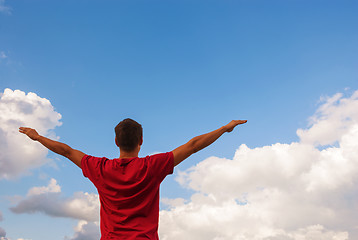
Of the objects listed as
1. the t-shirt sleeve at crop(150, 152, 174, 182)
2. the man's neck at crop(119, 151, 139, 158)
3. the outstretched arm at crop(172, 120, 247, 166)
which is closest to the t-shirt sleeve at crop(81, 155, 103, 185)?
the man's neck at crop(119, 151, 139, 158)

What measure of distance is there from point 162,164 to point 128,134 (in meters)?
0.86

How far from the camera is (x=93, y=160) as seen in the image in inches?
267

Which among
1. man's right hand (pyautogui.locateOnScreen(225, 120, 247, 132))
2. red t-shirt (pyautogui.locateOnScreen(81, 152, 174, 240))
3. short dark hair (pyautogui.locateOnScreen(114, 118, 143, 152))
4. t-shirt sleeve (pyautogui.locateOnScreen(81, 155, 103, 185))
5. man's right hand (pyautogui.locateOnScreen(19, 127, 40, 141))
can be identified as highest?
man's right hand (pyautogui.locateOnScreen(19, 127, 40, 141))

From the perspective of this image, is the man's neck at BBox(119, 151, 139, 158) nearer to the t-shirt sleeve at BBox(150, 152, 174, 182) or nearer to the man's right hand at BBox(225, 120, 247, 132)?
the t-shirt sleeve at BBox(150, 152, 174, 182)

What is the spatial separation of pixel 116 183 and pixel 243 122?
320 cm

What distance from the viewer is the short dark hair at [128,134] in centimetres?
643

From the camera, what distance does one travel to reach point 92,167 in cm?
669

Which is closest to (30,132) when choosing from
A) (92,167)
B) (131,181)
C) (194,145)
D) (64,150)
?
(64,150)

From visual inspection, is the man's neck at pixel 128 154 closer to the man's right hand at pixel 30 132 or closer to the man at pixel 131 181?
the man at pixel 131 181

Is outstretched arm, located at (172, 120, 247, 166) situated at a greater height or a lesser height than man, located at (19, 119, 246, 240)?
greater

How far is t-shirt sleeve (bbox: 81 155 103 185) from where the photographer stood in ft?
21.6

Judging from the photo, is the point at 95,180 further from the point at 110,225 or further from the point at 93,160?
the point at 110,225

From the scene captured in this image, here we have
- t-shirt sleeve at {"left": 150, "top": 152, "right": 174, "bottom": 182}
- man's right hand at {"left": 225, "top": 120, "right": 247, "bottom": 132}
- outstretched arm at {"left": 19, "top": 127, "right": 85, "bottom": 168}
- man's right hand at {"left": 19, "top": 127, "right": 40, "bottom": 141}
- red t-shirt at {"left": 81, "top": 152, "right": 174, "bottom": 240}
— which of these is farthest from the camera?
man's right hand at {"left": 19, "top": 127, "right": 40, "bottom": 141}

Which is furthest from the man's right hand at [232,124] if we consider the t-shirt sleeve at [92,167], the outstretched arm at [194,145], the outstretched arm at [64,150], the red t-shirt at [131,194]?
the outstretched arm at [64,150]
